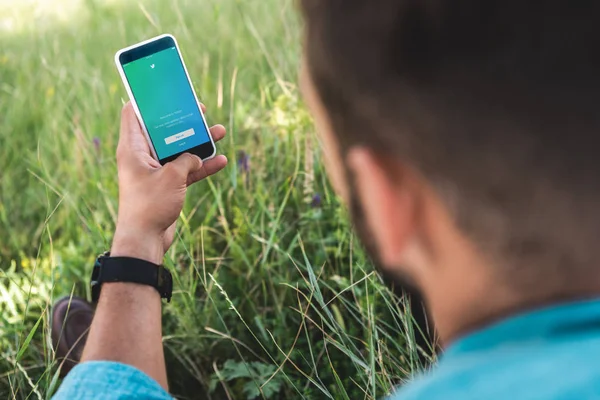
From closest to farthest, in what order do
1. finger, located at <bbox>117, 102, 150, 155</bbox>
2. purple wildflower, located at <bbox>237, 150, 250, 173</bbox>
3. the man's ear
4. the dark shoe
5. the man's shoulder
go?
the man's shoulder, the man's ear, finger, located at <bbox>117, 102, 150, 155</bbox>, the dark shoe, purple wildflower, located at <bbox>237, 150, 250, 173</bbox>

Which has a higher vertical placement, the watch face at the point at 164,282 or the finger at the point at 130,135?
the finger at the point at 130,135

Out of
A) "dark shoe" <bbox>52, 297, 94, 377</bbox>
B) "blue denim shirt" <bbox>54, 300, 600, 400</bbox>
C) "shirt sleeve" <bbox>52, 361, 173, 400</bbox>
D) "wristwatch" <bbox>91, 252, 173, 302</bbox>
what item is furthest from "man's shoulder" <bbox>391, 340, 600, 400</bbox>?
"dark shoe" <bbox>52, 297, 94, 377</bbox>

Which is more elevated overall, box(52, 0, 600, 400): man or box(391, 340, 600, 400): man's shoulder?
box(52, 0, 600, 400): man

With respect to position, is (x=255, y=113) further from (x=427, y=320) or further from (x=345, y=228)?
(x=427, y=320)

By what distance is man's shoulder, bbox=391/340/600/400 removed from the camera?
0.57 m

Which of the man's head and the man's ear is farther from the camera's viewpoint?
the man's ear

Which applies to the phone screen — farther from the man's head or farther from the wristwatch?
the man's head

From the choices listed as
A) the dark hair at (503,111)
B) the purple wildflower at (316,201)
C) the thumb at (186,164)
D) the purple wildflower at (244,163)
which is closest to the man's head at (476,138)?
the dark hair at (503,111)

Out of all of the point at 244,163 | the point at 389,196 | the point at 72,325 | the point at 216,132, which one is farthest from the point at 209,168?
the point at 389,196

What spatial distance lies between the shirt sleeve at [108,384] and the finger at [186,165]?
366mm

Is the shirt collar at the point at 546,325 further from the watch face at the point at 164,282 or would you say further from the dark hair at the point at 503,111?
the watch face at the point at 164,282

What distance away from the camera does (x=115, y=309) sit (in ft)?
4.44

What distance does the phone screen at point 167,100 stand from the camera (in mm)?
1605

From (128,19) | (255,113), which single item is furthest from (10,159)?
(128,19)
